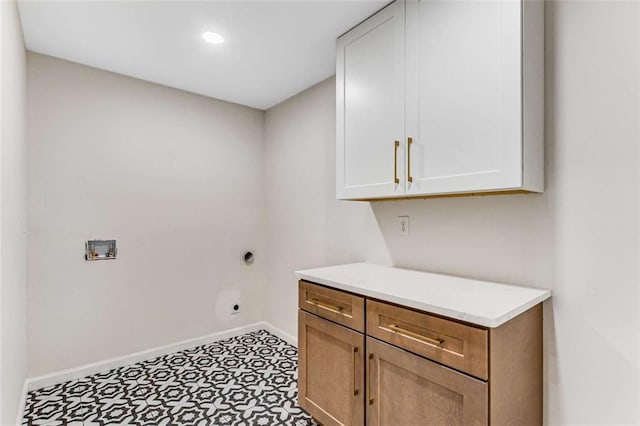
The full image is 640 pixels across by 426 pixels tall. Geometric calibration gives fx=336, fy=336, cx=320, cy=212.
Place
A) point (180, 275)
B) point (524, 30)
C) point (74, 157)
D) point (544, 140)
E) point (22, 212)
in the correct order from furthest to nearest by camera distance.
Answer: point (180, 275), point (74, 157), point (22, 212), point (544, 140), point (524, 30)

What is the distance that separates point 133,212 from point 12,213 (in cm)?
104

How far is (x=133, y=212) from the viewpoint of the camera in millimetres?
2697

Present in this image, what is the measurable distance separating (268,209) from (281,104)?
3.42ft

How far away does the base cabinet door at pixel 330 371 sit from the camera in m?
1.58

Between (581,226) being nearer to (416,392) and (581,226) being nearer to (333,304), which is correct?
(416,392)

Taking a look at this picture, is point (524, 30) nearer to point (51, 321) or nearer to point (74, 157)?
point (74, 157)

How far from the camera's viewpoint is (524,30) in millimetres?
1276

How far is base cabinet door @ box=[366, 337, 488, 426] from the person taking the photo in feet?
3.79

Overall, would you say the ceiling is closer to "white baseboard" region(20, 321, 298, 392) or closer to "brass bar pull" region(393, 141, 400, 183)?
"brass bar pull" region(393, 141, 400, 183)

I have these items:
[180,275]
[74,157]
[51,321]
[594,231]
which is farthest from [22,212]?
[594,231]

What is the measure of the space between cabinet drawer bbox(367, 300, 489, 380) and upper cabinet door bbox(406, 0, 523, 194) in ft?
1.86

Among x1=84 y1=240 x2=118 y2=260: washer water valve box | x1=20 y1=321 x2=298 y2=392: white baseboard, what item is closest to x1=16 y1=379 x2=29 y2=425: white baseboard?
x1=20 y1=321 x2=298 y2=392: white baseboard

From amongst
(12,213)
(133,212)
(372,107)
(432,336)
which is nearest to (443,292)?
(432,336)

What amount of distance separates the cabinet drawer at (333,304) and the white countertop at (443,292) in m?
0.04
